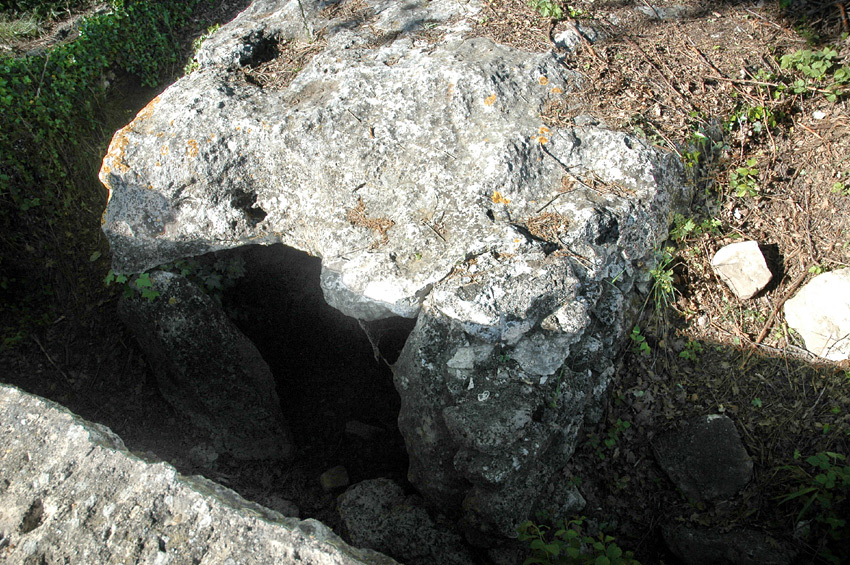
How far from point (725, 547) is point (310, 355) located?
2.84 meters

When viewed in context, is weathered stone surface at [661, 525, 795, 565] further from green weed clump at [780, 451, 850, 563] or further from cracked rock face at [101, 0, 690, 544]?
cracked rock face at [101, 0, 690, 544]

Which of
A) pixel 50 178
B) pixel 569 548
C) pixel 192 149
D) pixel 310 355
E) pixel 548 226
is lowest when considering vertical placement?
pixel 310 355

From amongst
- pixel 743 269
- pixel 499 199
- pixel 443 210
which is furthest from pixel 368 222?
pixel 743 269

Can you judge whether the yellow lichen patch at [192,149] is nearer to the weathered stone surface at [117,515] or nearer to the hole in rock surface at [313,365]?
the hole in rock surface at [313,365]

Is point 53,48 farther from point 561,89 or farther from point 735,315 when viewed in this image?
point 735,315

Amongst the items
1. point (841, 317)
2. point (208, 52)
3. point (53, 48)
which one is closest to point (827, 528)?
point (841, 317)

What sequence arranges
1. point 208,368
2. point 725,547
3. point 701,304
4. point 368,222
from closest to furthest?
point 725,547 < point 368,222 < point 701,304 < point 208,368

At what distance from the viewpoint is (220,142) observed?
3207 millimetres

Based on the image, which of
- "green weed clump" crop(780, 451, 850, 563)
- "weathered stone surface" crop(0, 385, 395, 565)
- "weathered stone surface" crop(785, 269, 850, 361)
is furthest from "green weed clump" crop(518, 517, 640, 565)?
"weathered stone surface" crop(785, 269, 850, 361)

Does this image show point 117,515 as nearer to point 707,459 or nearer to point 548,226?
point 548,226

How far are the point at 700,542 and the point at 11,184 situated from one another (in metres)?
5.17

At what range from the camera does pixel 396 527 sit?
9.30 feet

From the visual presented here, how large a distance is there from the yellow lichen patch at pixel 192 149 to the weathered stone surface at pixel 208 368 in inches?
31.1

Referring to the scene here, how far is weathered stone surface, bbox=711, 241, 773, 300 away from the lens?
2.90 m
